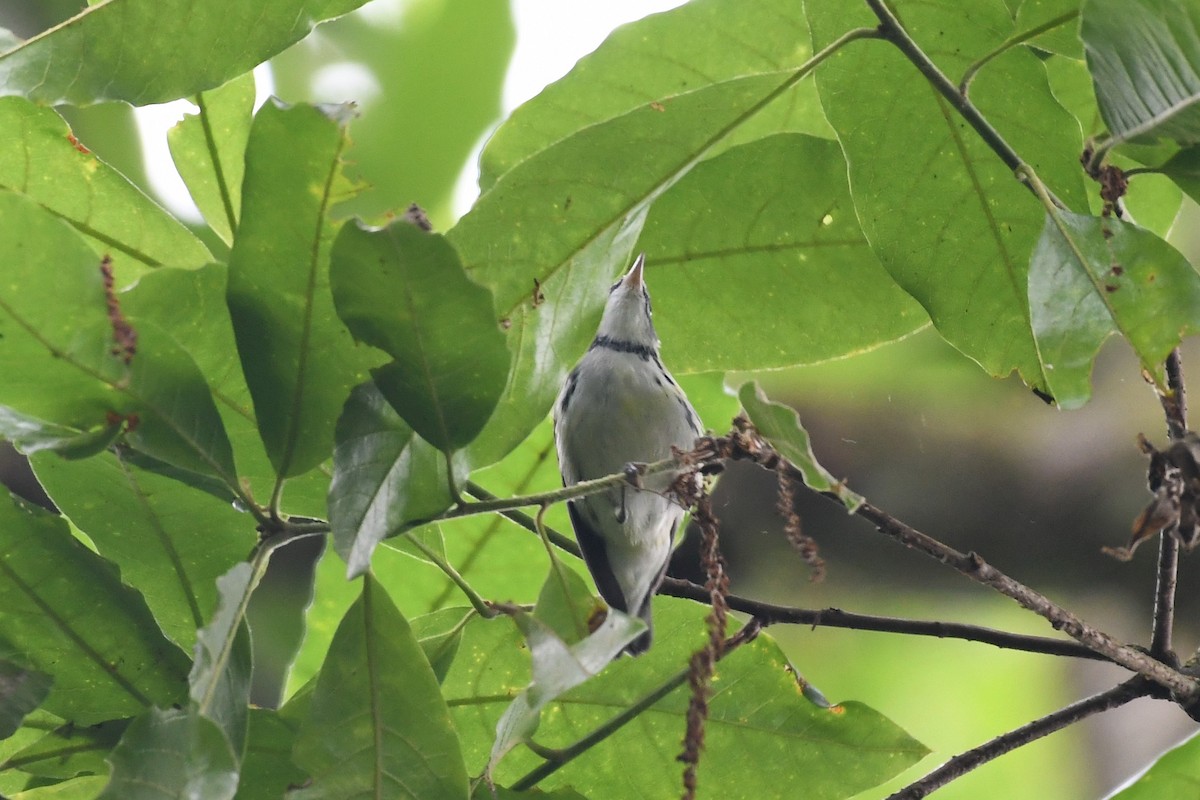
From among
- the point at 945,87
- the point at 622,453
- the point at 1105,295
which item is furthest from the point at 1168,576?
the point at 622,453

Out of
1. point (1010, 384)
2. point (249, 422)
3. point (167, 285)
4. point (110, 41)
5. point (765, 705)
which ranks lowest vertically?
point (1010, 384)

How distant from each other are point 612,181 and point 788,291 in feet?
0.81

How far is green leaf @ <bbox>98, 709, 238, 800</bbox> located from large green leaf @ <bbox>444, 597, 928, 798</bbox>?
0.34m

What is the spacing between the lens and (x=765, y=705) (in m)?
0.94

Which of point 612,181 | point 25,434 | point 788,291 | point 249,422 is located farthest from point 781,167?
point 25,434

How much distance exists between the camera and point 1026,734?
85cm

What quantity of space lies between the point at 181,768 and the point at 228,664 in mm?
96

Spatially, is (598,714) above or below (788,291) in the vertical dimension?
below

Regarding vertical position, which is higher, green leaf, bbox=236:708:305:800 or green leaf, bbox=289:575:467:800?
green leaf, bbox=289:575:467:800

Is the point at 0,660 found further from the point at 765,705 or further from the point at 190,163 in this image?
the point at 765,705

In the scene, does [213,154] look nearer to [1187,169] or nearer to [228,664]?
[228,664]

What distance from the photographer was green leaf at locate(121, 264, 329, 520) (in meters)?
0.76

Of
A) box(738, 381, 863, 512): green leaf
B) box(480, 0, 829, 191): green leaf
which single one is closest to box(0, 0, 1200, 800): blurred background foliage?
box(480, 0, 829, 191): green leaf

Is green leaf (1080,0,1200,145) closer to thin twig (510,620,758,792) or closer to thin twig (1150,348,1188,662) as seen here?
thin twig (1150,348,1188,662)
